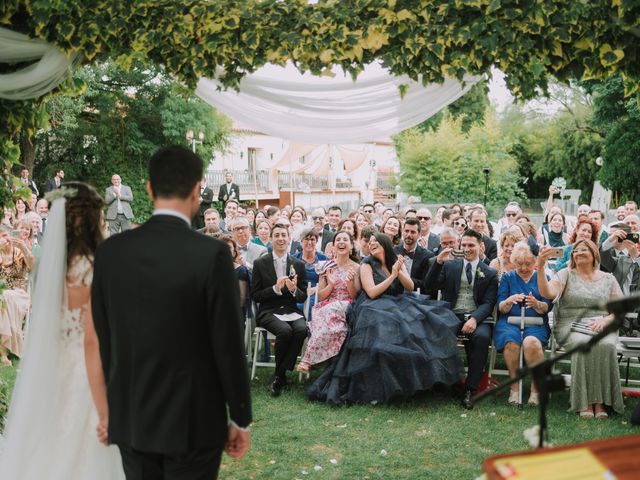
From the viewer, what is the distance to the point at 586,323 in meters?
6.68

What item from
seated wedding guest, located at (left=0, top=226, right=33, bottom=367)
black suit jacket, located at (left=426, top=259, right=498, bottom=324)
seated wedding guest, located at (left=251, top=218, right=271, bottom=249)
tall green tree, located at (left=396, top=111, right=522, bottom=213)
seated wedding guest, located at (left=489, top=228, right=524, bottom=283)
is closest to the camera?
black suit jacket, located at (left=426, top=259, right=498, bottom=324)

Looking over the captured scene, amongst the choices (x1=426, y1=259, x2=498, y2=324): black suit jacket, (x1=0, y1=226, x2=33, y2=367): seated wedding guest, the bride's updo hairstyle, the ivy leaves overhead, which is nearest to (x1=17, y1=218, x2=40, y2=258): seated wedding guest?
(x1=0, y1=226, x2=33, y2=367): seated wedding guest

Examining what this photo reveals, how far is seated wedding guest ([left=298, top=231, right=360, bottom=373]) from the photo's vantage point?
7.07 meters

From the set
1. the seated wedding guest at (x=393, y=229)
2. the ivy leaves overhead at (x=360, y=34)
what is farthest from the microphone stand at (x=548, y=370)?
the seated wedding guest at (x=393, y=229)

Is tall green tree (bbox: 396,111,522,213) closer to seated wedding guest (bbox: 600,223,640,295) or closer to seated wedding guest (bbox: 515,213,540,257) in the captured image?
seated wedding guest (bbox: 515,213,540,257)

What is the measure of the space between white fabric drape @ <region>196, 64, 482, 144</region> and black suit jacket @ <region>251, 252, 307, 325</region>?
2.39 m

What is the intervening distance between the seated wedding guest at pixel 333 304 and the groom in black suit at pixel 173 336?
4416mm

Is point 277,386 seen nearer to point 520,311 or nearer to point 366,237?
point 366,237

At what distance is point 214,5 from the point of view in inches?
185

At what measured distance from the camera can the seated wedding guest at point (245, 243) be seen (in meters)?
8.87

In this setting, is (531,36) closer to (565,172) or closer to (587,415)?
A: (587,415)

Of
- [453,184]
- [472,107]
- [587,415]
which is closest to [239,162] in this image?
[472,107]

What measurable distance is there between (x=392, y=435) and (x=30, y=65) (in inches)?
159

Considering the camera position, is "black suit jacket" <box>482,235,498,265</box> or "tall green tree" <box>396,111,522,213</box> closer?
"black suit jacket" <box>482,235,498,265</box>
